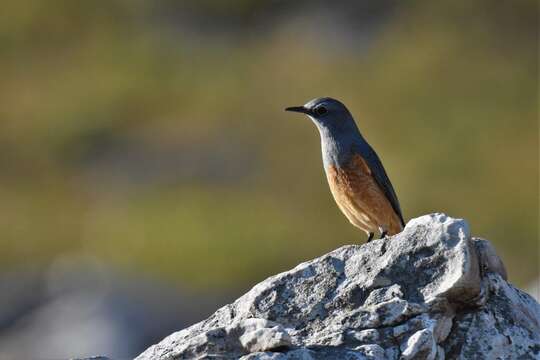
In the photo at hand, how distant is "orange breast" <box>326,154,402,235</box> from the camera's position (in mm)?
11281

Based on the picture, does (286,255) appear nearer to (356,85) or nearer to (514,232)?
(514,232)

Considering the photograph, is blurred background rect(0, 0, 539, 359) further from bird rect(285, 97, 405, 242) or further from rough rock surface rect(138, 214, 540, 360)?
rough rock surface rect(138, 214, 540, 360)

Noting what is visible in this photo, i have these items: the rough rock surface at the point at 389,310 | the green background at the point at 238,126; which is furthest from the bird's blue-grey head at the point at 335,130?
the green background at the point at 238,126

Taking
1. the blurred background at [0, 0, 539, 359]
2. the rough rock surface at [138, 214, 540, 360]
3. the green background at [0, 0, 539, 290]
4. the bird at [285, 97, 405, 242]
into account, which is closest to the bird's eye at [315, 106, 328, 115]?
the bird at [285, 97, 405, 242]

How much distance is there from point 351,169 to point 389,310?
441cm

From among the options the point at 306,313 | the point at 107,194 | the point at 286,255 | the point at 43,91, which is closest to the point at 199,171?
the point at 107,194

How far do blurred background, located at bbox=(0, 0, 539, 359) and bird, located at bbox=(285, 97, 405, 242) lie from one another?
23.1 ft

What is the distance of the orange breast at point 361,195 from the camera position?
444 inches

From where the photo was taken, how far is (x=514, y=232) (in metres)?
24.6

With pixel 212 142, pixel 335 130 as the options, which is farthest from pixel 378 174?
pixel 212 142

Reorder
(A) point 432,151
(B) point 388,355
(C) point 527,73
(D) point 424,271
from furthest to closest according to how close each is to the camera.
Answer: (C) point 527,73, (A) point 432,151, (D) point 424,271, (B) point 388,355

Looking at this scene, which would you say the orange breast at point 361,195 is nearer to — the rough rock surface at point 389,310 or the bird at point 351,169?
the bird at point 351,169

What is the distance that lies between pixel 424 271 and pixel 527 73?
27066mm

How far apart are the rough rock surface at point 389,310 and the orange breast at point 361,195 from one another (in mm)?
3749
